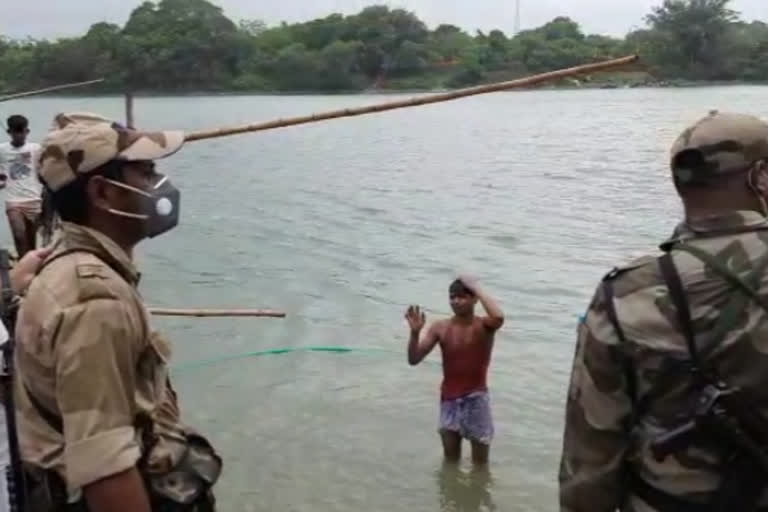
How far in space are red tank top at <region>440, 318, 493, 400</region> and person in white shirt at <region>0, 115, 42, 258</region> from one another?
22.2ft

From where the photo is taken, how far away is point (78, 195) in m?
3.13

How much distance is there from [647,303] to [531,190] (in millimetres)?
29010

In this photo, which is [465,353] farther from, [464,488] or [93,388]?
[93,388]

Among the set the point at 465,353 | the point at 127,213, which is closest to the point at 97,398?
the point at 127,213

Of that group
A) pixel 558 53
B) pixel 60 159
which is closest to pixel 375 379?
pixel 60 159

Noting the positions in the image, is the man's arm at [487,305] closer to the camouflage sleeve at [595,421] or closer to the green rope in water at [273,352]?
the camouflage sleeve at [595,421]

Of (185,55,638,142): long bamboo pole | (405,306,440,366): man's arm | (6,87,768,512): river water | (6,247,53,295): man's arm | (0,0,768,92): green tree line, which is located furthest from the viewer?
(0,0,768,92): green tree line

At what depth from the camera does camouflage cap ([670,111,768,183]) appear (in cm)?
289

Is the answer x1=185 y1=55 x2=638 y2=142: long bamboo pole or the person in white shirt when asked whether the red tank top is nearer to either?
x1=185 y1=55 x2=638 y2=142: long bamboo pole

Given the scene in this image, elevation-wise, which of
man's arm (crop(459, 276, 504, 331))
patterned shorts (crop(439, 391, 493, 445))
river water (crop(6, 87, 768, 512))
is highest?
man's arm (crop(459, 276, 504, 331))

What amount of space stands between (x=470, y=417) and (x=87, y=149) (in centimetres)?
509

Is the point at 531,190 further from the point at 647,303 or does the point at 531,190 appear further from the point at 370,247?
the point at 647,303

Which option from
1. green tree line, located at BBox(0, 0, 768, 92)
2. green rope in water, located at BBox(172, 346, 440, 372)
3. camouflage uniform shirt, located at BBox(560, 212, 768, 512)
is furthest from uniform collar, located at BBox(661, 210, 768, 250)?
green tree line, located at BBox(0, 0, 768, 92)

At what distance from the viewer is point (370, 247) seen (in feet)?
71.4
